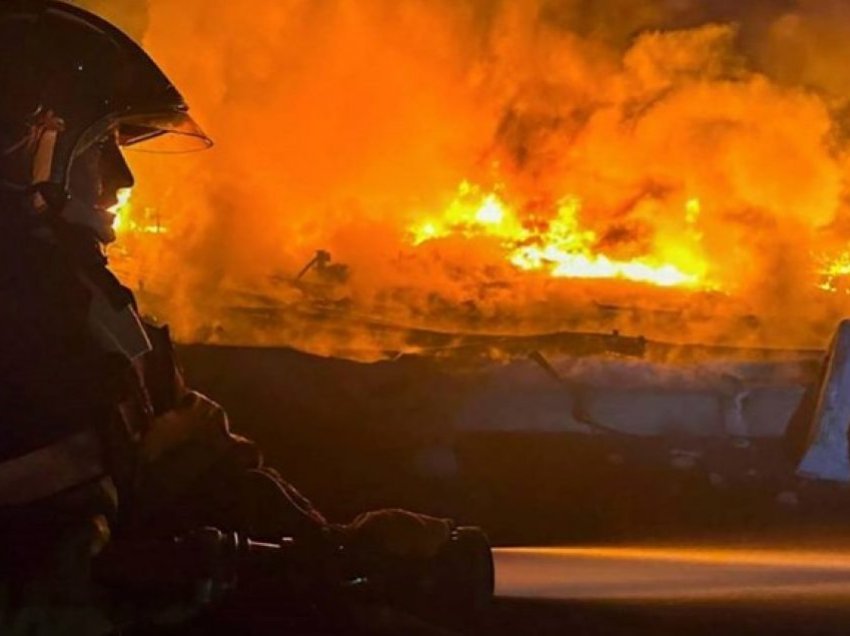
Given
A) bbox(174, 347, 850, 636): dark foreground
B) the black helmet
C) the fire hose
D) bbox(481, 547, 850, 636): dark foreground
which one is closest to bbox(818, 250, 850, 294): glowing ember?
bbox(174, 347, 850, 636): dark foreground

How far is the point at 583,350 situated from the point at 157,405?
489cm

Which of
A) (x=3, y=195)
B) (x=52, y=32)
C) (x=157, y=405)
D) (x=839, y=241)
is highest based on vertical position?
(x=839, y=241)

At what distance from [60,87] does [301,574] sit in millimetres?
1609

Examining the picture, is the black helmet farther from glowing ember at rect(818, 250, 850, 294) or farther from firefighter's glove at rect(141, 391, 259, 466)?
glowing ember at rect(818, 250, 850, 294)

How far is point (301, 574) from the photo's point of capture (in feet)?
12.3

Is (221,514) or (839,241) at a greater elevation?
(839,241)

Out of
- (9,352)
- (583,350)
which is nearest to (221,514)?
(9,352)

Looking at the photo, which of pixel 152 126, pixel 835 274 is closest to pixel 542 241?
pixel 835 274

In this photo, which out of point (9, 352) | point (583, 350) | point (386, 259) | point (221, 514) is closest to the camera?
point (9, 352)

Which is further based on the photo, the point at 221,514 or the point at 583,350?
the point at 583,350

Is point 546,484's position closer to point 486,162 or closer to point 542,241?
point 542,241

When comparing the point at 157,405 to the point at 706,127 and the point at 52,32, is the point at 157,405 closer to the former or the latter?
the point at 52,32

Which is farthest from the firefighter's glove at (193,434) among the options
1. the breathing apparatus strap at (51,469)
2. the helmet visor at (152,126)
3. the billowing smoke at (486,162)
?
the billowing smoke at (486,162)

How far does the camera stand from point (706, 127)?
9727 millimetres
